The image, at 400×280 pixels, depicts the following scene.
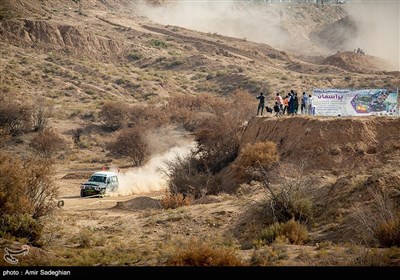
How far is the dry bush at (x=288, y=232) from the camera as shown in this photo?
17.0 m

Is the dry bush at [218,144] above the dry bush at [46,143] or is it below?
above

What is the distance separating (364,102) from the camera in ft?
89.3

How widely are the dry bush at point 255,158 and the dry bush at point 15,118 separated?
102ft

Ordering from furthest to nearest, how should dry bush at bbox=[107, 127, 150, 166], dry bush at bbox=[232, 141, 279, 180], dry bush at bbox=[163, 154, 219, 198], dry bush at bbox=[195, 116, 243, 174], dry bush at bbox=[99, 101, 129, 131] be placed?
dry bush at bbox=[99, 101, 129, 131]
dry bush at bbox=[107, 127, 150, 166]
dry bush at bbox=[195, 116, 243, 174]
dry bush at bbox=[163, 154, 219, 198]
dry bush at bbox=[232, 141, 279, 180]

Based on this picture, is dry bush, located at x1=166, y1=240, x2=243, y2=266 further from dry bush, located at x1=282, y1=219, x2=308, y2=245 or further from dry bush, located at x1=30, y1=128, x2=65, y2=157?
→ dry bush, located at x1=30, y1=128, x2=65, y2=157

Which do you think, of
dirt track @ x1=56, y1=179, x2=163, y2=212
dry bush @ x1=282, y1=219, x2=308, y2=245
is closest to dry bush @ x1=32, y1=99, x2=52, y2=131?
dirt track @ x1=56, y1=179, x2=163, y2=212

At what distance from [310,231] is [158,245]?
4839mm

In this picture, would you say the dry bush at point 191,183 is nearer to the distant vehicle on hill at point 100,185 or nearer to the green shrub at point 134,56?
the distant vehicle on hill at point 100,185

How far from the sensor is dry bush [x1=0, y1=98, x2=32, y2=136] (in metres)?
52.5

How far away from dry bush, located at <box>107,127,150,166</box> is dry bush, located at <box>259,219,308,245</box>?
31.2 metres

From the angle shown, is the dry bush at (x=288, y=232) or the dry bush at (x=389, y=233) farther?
the dry bush at (x=288, y=232)

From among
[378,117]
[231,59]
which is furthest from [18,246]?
[231,59]

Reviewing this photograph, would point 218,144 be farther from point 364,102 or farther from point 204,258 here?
point 204,258

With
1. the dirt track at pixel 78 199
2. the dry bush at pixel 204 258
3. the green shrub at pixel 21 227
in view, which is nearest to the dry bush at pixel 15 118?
the dirt track at pixel 78 199
